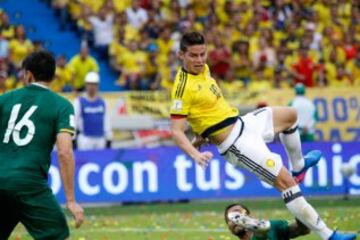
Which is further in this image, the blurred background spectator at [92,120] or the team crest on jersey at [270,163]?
the blurred background spectator at [92,120]

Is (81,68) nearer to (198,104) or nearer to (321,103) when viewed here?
(321,103)

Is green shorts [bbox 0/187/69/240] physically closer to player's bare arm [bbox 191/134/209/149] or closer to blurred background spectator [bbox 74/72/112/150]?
player's bare arm [bbox 191/134/209/149]

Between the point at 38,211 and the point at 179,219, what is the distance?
884cm

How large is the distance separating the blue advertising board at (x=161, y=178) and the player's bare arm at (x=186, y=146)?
8.91 metres

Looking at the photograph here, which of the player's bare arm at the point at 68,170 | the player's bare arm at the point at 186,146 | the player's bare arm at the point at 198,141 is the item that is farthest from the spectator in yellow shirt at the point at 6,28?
the player's bare arm at the point at 68,170

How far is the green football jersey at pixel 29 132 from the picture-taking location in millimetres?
9828

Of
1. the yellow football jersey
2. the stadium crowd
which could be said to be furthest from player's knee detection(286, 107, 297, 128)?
the stadium crowd

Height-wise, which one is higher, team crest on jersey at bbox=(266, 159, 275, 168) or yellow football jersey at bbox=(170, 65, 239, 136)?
Result: yellow football jersey at bbox=(170, 65, 239, 136)

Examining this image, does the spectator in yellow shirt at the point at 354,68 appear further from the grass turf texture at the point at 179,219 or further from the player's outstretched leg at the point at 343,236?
the player's outstretched leg at the point at 343,236

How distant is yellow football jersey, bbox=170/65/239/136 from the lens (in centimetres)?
1268

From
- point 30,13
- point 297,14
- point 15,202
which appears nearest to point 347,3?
point 297,14

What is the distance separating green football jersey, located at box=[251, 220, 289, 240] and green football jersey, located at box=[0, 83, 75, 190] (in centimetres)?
290

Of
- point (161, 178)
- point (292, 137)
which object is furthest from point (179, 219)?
point (292, 137)

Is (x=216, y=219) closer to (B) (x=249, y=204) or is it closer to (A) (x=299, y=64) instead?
(B) (x=249, y=204)
